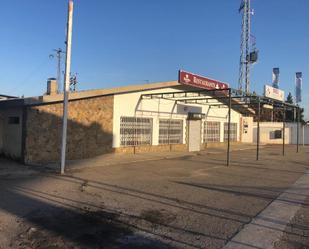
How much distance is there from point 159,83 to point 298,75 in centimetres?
2895

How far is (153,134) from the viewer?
23703 mm

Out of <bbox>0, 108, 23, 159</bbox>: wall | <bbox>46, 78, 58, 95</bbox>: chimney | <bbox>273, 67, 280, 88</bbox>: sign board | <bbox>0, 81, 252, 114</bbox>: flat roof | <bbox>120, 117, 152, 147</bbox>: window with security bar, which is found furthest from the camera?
<bbox>273, 67, 280, 88</bbox>: sign board

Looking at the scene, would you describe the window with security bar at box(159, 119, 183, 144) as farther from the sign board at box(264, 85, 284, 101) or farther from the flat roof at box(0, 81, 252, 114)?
the sign board at box(264, 85, 284, 101)

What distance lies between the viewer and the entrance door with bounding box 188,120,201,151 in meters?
27.2

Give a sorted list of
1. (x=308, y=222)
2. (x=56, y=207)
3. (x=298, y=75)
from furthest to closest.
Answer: (x=298, y=75) → (x=56, y=207) → (x=308, y=222)

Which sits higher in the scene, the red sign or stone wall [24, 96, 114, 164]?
the red sign

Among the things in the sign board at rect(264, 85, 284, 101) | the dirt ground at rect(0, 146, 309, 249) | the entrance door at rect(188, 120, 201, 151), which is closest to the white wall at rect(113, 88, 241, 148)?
the entrance door at rect(188, 120, 201, 151)

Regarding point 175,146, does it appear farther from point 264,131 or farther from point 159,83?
point 264,131

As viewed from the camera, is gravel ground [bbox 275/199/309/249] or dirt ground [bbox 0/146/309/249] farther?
dirt ground [bbox 0/146/309/249]

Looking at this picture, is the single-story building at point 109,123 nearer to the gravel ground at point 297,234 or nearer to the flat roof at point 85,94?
the flat roof at point 85,94

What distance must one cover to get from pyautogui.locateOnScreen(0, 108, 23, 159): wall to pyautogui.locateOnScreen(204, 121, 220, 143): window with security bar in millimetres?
16252

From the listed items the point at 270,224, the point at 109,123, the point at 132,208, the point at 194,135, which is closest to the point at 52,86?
the point at 109,123

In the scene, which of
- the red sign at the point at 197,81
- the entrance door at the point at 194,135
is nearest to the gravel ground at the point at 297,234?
the red sign at the point at 197,81

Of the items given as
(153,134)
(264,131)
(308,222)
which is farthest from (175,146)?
(264,131)
